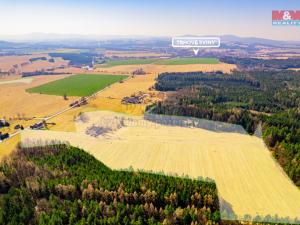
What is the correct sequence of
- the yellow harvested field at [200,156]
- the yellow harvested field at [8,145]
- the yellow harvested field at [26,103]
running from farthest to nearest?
1. the yellow harvested field at [26,103]
2. the yellow harvested field at [8,145]
3. the yellow harvested field at [200,156]

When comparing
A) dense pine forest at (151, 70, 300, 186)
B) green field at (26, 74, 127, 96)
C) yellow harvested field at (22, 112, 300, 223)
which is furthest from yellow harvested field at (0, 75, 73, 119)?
dense pine forest at (151, 70, 300, 186)

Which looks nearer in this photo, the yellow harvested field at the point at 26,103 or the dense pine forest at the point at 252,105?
the dense pine forest at the point at 252,105

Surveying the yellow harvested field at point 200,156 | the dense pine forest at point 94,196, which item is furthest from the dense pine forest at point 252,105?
the dense pine forest at point 94,196

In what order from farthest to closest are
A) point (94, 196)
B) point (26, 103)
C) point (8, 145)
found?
1. point (26, 103)
2. point (8, 145)
3. point (94, 196)

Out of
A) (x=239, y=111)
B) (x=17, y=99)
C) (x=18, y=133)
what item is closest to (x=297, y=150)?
(x=239, y=111)

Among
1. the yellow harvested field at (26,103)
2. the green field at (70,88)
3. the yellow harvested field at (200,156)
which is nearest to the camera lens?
the yellow harvested field at (200,156)

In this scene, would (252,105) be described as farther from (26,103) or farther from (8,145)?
(26,103)

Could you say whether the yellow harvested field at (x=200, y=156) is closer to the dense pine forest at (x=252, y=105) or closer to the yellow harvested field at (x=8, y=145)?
the yellow harvested field at (x=8, y=145)

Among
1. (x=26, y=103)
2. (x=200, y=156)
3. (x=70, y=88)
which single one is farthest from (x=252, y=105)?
(x=26, y=103)
